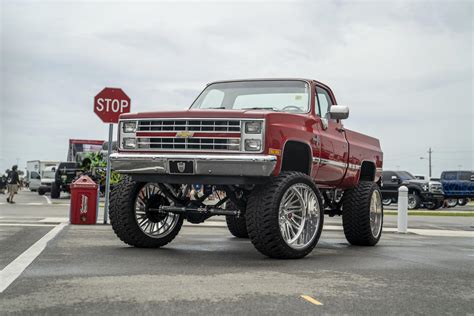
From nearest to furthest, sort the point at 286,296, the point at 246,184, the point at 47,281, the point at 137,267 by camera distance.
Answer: the point at 286,296
the point at 47,281
the point at 137,267
the point at 246,184

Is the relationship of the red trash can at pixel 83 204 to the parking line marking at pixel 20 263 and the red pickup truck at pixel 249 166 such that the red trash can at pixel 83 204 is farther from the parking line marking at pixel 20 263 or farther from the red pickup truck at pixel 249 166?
the red pickup truck at pixel 249 166

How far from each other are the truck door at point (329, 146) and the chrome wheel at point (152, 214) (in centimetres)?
210

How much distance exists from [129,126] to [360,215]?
3.74m

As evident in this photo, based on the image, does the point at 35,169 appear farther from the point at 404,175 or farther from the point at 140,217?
the point at 140,217

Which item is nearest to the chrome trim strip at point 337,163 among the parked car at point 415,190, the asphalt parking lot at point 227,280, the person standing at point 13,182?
the asphalt parking lot at point 227,280

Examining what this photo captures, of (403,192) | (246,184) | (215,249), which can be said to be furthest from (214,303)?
(403,192)

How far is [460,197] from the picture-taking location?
96.4 feet

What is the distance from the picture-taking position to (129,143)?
8062 mm

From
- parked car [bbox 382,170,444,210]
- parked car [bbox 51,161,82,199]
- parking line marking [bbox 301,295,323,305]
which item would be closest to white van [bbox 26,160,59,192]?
parked car [bbox 51,161,82,199]

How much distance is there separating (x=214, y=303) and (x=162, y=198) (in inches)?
169

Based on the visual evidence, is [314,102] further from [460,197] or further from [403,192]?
[460,197]

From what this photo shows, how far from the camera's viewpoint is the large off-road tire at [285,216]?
709cm

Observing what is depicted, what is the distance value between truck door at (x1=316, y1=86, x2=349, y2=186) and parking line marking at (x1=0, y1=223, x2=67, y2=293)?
3.62m

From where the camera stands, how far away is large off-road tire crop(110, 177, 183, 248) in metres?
8.30
